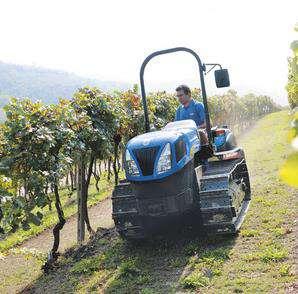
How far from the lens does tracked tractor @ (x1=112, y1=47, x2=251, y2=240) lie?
22.8 feet

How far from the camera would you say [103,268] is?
7.41m

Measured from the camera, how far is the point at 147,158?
7.01 metres

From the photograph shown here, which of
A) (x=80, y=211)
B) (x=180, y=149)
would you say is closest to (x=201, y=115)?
(x=180, y=149)

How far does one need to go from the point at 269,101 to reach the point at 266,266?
70.3m

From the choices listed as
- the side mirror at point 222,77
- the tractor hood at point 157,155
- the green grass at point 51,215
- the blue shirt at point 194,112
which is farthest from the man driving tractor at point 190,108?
the green grass at point 51,215

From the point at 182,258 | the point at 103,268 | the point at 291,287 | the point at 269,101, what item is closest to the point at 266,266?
the point at 291,287

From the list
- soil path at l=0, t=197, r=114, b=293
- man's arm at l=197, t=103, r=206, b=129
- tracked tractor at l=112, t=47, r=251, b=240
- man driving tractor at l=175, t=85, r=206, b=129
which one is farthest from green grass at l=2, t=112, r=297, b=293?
man driving tractor at l=175, t=85, r=206, b=129

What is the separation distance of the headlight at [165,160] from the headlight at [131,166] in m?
0.35

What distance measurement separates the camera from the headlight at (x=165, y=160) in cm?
692

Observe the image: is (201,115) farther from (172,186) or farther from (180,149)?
(172,186)

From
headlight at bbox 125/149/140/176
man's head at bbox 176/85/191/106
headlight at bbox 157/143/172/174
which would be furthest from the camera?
man's head at bbox 176/85/191/106

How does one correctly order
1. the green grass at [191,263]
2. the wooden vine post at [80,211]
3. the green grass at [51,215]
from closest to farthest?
the green grass at [191,263]
the wooden vine post at [80,211]
the green grass at [51,215]

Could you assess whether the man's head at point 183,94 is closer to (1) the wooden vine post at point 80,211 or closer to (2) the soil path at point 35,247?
(1) the wooden vine post at point 80,211

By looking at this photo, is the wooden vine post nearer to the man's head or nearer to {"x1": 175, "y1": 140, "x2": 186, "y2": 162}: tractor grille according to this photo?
the man's head
